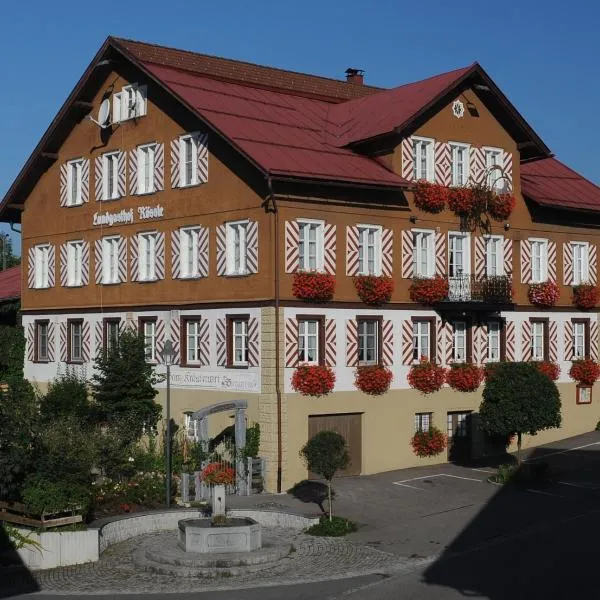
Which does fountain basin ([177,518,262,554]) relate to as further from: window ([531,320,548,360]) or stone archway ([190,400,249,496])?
window ([531,320,548,360])

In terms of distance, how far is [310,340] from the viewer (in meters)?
34.5

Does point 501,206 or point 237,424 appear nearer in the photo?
point 237,424

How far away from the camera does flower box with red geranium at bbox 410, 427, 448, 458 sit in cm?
3694

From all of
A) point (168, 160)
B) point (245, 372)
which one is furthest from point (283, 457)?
point (168, 160)

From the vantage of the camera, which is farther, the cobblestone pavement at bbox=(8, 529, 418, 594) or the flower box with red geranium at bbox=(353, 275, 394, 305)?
the flower box with red geranium at bbox=(353, 275, 394, 305)

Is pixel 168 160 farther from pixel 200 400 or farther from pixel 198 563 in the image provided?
pixel 198 563

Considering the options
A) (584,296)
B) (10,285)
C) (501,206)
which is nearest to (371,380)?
(501,206)

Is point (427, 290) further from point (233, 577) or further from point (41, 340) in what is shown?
point (41, 340)

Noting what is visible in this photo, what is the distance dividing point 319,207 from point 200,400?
766cm

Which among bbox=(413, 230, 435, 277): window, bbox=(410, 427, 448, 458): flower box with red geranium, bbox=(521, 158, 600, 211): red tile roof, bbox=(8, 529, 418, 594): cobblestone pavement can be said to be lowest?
bbox=(8, 529, 418, 594): cobblestone pavement

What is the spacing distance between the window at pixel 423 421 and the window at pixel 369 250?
5210 mm

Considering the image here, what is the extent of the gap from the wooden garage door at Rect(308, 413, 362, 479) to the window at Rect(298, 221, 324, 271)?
15.6 ft

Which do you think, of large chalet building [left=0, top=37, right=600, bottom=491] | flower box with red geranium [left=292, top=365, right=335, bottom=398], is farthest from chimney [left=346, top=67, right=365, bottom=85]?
flower box with red geranium [left=292, top=365, right=335, bottom=398]

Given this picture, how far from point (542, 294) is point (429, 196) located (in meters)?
6.69
